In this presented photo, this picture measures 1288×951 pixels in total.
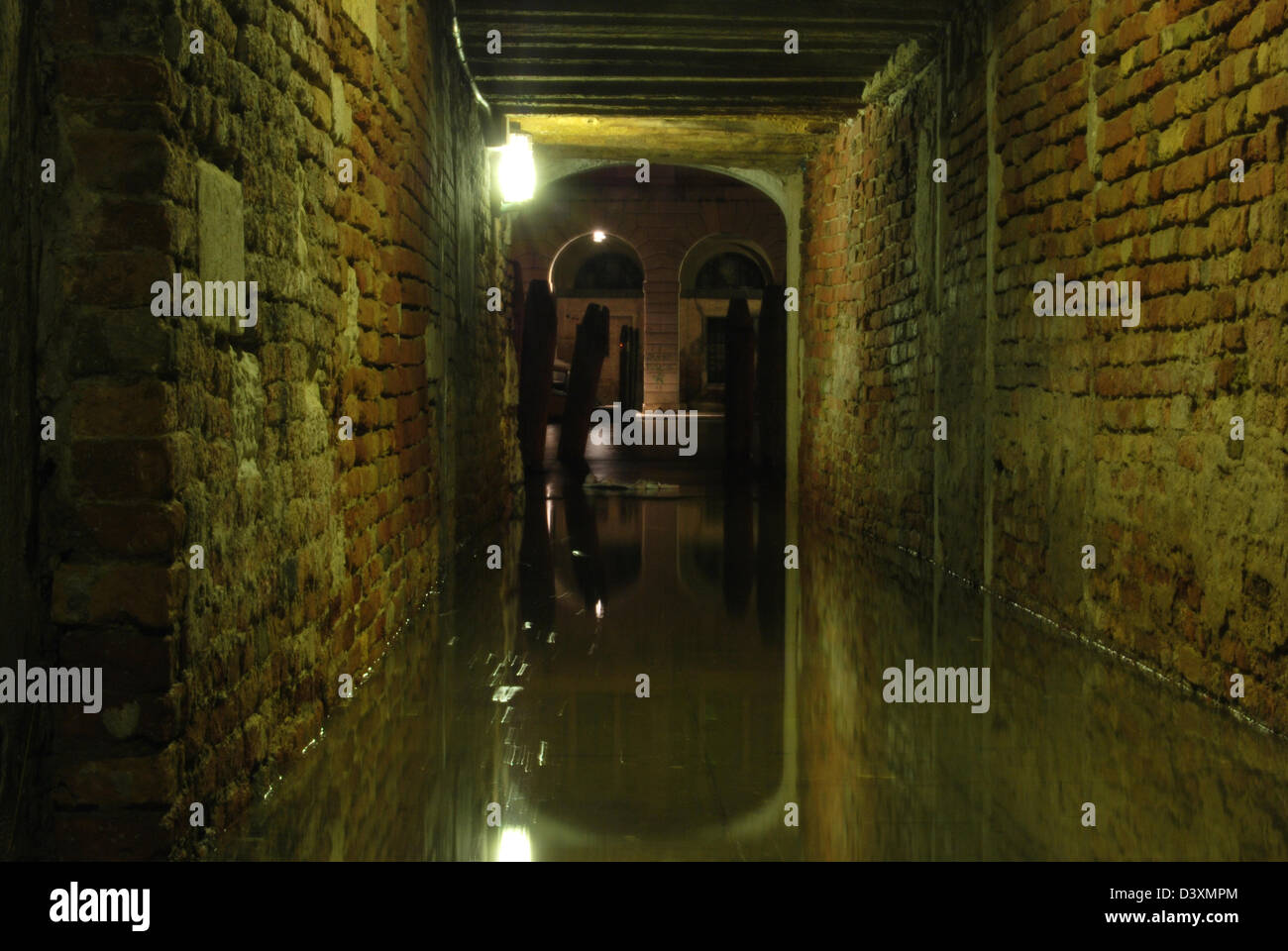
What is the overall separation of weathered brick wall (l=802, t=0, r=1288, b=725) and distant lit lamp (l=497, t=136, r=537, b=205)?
251cm

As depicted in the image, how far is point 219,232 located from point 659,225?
2260 cm

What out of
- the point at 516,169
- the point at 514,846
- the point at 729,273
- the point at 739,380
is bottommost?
the point at 514,846

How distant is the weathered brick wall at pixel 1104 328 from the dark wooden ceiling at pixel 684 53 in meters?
0.35

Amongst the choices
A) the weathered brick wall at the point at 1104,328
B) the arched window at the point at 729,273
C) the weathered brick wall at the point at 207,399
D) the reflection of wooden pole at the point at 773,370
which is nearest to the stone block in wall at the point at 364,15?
the weathered brick wall at the point at 207,399

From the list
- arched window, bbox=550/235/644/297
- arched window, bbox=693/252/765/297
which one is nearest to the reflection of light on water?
arched window, bbox=550/235/644/297

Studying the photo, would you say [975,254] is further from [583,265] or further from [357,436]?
[583,265]

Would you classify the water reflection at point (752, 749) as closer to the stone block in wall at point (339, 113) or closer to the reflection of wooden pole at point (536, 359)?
the stone block in wall at point (339, 113)

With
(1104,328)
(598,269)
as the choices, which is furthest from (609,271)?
(1104,328)

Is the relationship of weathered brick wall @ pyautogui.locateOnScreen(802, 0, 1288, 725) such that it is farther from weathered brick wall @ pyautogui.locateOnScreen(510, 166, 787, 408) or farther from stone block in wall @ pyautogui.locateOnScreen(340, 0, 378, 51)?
weathered brick wall @ pyautogui.locateOnScreen(510, 166, 787, 408)

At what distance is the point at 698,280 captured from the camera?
29031 mm

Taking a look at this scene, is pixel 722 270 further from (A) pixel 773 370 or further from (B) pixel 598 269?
(A) pixel 773 370

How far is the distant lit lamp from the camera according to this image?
29.6 ft

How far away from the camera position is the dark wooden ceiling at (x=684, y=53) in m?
6.25

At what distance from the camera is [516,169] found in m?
9.05
